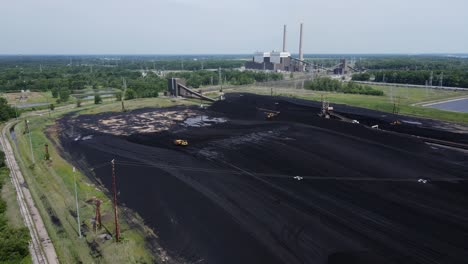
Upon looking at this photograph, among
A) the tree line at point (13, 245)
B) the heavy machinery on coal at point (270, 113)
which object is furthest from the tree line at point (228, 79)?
the tree line at point (13, 245)

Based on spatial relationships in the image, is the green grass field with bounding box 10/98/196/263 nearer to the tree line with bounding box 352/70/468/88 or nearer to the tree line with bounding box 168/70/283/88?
the tree line with bounding box 168/70/283/88

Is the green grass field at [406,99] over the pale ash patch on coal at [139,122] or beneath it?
over

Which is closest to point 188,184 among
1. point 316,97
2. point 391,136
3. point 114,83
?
point 391,136

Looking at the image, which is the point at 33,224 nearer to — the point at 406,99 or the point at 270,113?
the point at 270,113

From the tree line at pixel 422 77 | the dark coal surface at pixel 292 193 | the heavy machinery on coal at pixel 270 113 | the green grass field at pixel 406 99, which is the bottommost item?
the dark coal surface at pixel 292 193

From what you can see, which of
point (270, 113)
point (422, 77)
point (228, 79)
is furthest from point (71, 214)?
point (422, 77)

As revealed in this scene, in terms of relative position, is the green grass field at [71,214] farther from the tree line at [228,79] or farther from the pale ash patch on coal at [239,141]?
the tree line at [228,79]

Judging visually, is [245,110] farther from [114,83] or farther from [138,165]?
[114,83]
